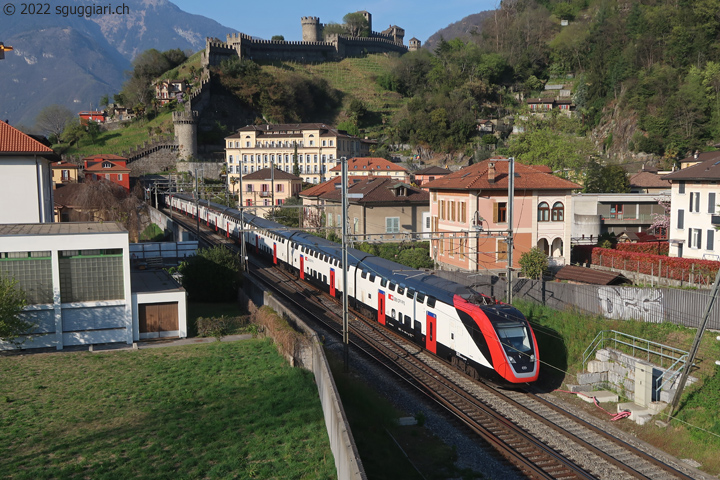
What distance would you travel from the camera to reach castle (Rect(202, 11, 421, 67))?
131750mm

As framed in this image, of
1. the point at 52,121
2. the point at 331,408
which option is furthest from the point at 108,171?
the point at 331,408

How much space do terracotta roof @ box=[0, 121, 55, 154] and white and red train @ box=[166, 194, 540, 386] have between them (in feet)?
49.6

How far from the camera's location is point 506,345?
59.6 ft

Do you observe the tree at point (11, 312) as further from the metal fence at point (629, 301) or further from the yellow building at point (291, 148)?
Result: the yellow building at point (291, 148)

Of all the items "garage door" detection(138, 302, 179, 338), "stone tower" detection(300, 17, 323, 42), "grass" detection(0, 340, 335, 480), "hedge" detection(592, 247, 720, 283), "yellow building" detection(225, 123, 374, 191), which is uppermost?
"stone tower" detection(300, 17, 323, 42)

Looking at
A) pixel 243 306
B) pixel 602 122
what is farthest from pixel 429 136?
pixel 243 306

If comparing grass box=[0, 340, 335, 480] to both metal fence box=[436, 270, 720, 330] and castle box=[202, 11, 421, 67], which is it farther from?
castle box=[202, 11, 421, 67]

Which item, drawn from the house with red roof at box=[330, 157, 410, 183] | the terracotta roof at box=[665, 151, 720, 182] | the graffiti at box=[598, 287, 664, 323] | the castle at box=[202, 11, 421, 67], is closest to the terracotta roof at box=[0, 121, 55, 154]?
the graffiti at box=[598, 287, 664, 323]

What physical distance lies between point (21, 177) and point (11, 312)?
15.8 metres

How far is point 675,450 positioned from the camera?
620 inches

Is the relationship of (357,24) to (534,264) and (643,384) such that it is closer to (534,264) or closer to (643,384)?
(534,264)

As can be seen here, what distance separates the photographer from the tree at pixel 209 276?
32875mm

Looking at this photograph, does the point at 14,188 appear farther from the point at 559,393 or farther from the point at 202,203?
the point at 202,203

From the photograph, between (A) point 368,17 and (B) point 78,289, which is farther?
(A) point 368,17
